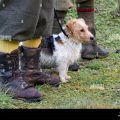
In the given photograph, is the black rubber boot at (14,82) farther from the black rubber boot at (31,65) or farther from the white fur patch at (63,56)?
the white fur patch at (63,56)

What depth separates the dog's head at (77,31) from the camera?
5.36 metres

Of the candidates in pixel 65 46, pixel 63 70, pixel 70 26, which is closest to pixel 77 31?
pixel 70 26

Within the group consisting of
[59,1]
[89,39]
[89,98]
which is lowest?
[89,98]

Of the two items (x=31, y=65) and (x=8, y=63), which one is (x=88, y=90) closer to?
(x=31, y=65)

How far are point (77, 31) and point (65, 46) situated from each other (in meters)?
0.21

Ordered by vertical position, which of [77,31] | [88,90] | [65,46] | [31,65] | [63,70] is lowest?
[88,90]

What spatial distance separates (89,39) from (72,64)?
1.12ft

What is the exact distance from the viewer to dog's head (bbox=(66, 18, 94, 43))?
5.36m

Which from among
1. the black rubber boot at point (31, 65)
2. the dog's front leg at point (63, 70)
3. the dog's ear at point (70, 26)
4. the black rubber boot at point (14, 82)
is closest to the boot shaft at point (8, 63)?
the black rubber boot at point (14, 82)

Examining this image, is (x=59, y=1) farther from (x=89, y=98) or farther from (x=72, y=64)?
(x=89, y=98)

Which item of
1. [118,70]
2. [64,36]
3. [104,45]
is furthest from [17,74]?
[104,45]

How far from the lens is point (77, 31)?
17.7 ft

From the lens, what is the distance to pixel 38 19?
448cm
